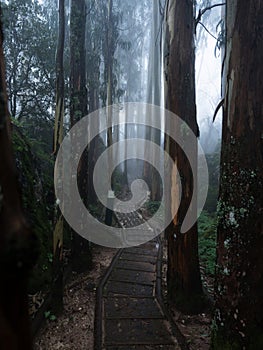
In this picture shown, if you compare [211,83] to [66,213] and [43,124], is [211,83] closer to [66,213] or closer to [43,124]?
[43,124]

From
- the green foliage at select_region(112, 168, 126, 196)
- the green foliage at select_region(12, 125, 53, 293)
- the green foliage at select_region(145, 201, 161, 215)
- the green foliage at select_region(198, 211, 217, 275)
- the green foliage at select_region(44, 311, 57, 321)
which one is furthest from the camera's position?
the green foliage at select_region(112, 168, 126, 196)

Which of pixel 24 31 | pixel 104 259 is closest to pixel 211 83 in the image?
pixel 24 31

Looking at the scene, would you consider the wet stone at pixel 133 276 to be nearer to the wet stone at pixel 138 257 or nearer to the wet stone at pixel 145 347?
the wet stone at pixel 138 257

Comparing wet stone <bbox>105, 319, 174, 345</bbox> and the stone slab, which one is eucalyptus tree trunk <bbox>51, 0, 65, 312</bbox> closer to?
wet stone <bbox>105, 319, 174, 345</bbox>

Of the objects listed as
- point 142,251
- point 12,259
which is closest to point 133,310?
point 142,251

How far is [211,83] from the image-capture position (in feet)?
158

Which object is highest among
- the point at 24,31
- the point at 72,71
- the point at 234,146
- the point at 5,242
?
the point at 24,31

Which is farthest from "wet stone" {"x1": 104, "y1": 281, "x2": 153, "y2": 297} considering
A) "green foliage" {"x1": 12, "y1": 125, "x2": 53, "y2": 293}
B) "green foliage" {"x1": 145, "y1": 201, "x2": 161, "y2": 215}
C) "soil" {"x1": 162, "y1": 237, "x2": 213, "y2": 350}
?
"green foliage" {"x1": 145, "y1": 201, "x2": 161, "y2": 215}

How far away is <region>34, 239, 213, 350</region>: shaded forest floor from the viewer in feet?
14.9

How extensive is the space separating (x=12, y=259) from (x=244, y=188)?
2.53 metres

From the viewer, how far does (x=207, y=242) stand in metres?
9.09

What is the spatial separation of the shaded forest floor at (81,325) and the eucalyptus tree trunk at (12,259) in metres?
4.20

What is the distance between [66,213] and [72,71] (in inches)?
124

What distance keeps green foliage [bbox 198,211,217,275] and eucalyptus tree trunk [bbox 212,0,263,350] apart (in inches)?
171
